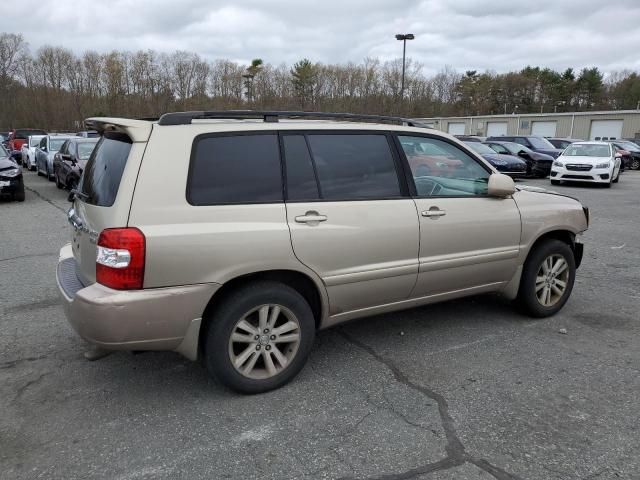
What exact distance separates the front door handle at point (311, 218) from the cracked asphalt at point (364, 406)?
1136 mm

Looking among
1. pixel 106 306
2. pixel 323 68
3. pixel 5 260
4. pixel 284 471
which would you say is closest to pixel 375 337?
pixel 284 471

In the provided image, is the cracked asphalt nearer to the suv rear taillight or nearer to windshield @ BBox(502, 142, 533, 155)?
the suv rear taillight

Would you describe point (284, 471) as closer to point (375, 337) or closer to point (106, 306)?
point (106, 306)

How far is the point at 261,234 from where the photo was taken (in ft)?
10.2

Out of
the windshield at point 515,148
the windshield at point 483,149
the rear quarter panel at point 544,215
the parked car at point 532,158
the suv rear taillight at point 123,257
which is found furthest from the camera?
the windshield at point 515,148

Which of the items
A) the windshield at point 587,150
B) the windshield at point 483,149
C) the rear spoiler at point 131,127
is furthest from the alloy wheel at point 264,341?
the windshield at point 587,150

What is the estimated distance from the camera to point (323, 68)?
62.6 m

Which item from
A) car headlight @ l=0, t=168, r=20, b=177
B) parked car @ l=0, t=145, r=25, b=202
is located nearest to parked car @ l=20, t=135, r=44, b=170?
parked car @ l=0, t=145, r=25, b=202

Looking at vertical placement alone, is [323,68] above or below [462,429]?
above

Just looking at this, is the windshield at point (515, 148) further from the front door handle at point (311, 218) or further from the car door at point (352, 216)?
the front door handle at point (311, 218)

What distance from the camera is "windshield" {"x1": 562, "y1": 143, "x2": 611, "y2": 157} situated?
18078 millimetres

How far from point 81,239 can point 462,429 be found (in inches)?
105

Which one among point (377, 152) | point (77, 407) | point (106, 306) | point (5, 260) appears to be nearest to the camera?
point (106, 306)

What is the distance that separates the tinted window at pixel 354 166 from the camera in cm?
350
